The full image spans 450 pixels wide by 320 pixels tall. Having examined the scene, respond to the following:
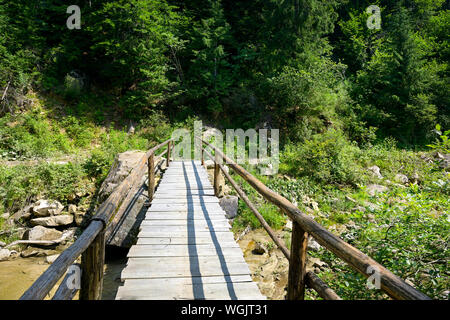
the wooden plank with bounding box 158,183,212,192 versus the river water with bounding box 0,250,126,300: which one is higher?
the wooden plank with bounding box 158,183,212,192

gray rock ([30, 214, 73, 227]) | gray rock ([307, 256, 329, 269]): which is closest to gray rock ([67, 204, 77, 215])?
gray rock ([30, 214, 73, 227])

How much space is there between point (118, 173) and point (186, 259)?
535cm

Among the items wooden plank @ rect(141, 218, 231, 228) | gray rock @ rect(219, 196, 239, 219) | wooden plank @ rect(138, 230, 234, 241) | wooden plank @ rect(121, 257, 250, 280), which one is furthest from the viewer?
gray rock @ rect(219, 196, 239, 219)

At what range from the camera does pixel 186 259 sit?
2.77 metres

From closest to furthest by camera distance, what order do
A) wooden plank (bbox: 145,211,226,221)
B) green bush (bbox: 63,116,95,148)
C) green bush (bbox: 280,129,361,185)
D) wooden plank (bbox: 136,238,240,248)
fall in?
1. wooden plank (bbox: 136,238,240,248)
2. wooden plank (bbox: 145,211,226,221)
3. green bush (bbox: 280,129,361,185)
4. green bush (bbox: 63,116,95,148)

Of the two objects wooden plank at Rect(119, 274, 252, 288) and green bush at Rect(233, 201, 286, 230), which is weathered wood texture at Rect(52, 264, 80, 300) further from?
green bush at Rect(233, 201, 286, 230)

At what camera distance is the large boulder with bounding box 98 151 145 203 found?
22.6 feet

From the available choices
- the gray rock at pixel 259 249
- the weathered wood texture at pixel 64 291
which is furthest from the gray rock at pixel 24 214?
the weathered wood texture at pixel 64 291

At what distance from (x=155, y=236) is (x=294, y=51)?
14301 mm

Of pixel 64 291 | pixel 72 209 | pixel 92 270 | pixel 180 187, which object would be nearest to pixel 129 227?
pixel 180 187

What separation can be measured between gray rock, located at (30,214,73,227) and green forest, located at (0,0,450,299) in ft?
3.60

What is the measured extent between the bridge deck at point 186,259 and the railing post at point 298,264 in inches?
24.9

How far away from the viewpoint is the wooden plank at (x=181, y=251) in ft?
9.30
